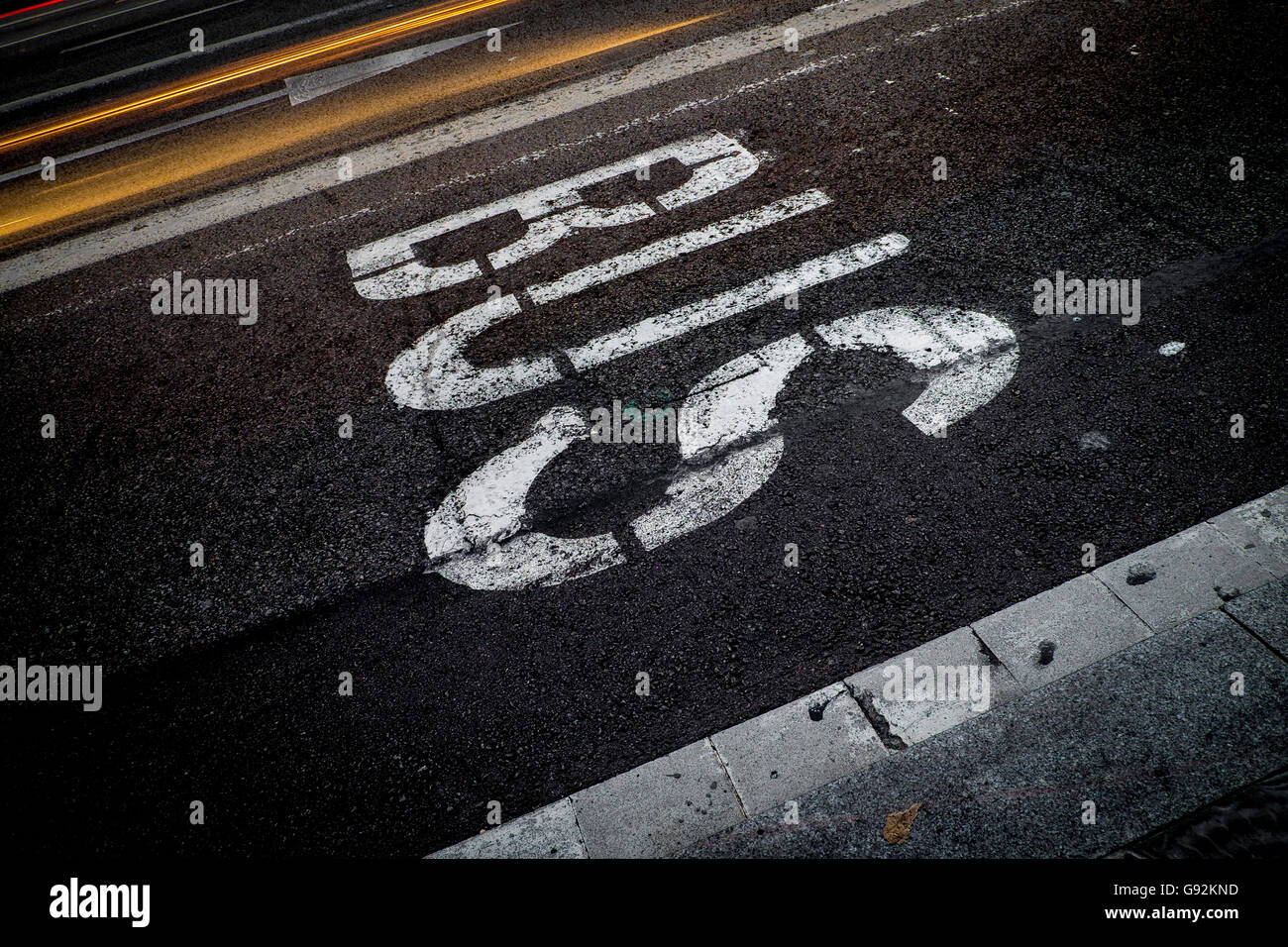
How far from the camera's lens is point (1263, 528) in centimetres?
304

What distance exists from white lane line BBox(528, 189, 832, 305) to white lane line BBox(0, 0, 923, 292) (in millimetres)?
2750

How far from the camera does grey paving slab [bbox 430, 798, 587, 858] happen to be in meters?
2.60

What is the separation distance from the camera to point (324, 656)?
3275 mm

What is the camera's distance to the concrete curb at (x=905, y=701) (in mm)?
2621

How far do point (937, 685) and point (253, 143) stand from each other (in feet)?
27.9

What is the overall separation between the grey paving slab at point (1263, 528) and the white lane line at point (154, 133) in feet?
32.8

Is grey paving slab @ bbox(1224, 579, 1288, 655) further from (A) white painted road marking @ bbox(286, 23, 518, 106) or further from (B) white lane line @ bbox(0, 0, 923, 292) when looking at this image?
(A) white painted road marking @ bbox(286, 23, 518, 106)

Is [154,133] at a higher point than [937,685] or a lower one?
higher

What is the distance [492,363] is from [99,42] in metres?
13.3

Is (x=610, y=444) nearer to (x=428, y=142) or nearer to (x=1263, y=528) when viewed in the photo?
(x=1263, y=528)
